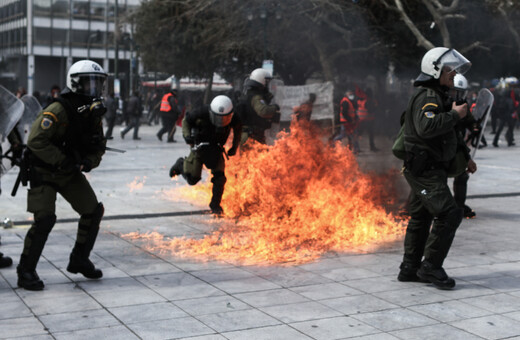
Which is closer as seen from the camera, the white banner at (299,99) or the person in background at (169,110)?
the white banner at (299,99)

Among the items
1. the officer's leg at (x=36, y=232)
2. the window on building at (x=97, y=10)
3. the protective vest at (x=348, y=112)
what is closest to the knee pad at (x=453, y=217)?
the officer's leg at (x=36, y=232)

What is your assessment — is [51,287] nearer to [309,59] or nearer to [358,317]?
[358,317]

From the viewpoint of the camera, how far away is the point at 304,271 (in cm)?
587

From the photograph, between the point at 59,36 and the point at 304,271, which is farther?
the point at 59,36

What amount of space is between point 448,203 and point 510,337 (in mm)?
1250

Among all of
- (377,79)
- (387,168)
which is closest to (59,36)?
(377,79)

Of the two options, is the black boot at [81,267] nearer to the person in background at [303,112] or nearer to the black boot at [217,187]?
the black boot at [217,187]

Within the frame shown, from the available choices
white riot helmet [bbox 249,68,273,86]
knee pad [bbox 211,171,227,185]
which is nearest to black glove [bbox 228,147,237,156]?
knee pad [bbox 211,171,227,185]

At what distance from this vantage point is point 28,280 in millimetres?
5180

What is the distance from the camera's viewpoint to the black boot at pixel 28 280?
5172mm

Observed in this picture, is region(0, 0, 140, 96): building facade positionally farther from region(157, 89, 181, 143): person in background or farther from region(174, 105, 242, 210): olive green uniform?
region(174, 105, 242, 210): olive green uniform

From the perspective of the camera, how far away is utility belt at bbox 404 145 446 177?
521 cm

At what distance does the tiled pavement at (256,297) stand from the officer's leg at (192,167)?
0.70 m

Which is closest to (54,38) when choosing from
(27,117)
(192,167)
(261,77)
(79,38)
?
(79,38)
